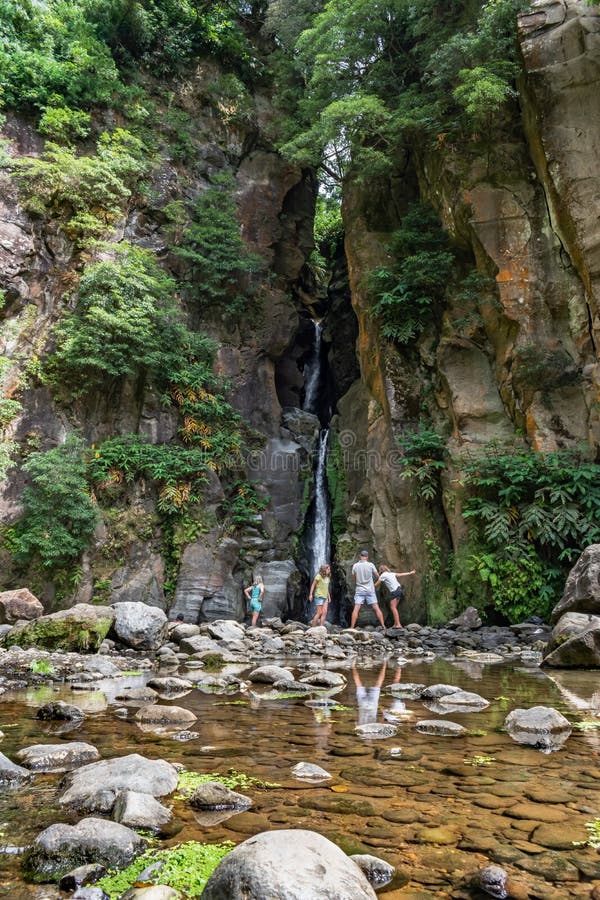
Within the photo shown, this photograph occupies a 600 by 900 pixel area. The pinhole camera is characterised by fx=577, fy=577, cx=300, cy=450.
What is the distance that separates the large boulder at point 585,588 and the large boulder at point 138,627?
276 inches

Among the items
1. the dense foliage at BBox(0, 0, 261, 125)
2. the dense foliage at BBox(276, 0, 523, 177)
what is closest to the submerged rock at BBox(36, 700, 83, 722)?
the dense foliage at BBox(276, 0, 523, 177)

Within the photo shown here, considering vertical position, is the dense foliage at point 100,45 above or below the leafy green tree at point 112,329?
above

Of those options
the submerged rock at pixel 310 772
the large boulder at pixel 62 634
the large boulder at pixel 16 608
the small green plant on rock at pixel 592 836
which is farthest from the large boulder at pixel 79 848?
the large boulder at pixel 16 608

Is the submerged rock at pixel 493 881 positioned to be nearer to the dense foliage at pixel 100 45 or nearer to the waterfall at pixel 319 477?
the waterfall at pixel 319 477

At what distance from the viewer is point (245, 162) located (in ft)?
76.0

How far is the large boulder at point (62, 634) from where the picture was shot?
9516 millimetres

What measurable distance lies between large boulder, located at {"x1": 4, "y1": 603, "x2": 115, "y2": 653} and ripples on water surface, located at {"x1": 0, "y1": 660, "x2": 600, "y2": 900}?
407cm

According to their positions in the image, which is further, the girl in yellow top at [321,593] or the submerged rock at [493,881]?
the girl in yellow top at [321,593]

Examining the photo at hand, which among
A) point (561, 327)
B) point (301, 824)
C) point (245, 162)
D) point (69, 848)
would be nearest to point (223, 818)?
point (301, 824)

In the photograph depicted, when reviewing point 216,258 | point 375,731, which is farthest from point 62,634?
point 216,258

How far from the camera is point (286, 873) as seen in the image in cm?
186

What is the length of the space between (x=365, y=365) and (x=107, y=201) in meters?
9.70

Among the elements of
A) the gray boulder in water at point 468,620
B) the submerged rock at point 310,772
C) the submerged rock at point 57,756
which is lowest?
the gray boulder in water at point 468,620

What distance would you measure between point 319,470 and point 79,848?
18.1 metres
